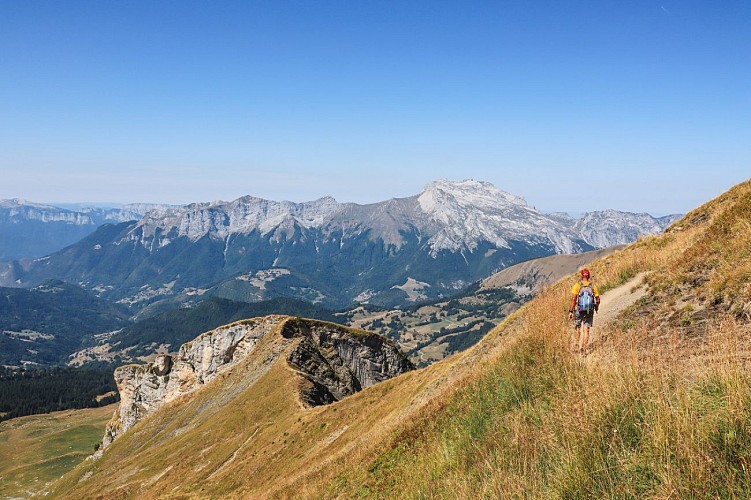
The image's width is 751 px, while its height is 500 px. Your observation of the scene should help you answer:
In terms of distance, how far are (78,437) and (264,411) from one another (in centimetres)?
18120

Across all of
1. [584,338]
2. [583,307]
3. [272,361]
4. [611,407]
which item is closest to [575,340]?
[584,338]

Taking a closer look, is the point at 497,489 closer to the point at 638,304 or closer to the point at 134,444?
the point at 638,304

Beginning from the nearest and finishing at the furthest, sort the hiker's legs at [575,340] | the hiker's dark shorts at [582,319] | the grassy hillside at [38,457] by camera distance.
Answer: the hiker's legs at [575,340] < the hiker's dark shorts at [582,319] < the grassy hillside at [38,457]

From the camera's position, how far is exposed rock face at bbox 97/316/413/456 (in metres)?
72.5

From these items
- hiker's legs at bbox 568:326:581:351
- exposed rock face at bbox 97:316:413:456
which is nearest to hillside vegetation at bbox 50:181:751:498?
hiker's legs at bbox 568:326:581:351

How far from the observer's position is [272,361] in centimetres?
7388

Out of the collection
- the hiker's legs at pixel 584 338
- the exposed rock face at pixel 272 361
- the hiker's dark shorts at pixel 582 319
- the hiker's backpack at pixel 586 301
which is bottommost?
the exposed rock face at pixel 272 361

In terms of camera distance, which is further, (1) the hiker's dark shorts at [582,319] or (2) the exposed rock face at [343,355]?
(2) the exposed rock face at [343,355]

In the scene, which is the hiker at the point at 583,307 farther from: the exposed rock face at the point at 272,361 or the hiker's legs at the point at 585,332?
the exposed rock face at the point at 272,361

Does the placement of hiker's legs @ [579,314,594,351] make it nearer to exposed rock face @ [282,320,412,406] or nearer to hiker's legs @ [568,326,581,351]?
hiker's legs @ [568,326,581,351]

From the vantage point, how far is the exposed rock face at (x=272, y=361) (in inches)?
2854

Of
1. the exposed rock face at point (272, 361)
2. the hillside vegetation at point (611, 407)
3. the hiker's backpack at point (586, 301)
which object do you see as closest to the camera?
the hillside vegetation at point (611, 407)

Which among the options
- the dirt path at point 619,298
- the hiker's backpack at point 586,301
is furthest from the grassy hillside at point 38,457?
the hiker's backpack at point 586,301

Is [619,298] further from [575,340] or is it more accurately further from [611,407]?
[611,407]
